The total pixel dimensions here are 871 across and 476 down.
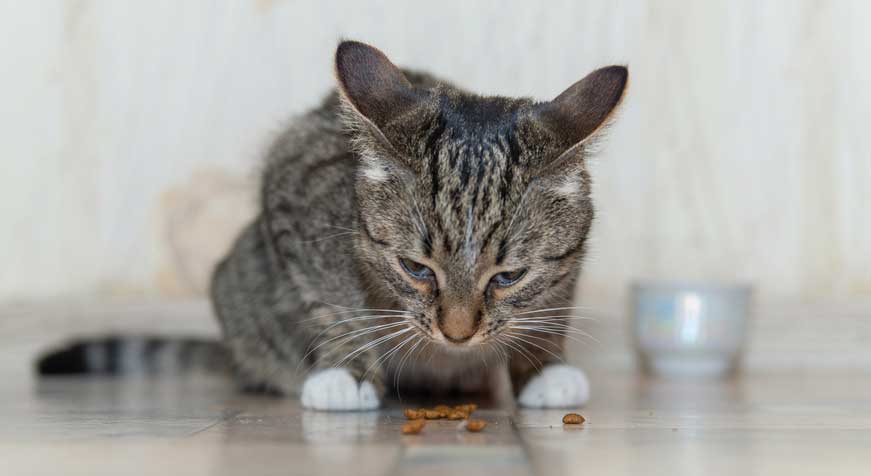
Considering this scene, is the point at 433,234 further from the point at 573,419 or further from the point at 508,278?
the point at 573,419

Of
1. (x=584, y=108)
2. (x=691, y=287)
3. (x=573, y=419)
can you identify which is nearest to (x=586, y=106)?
(x=584, y=108)

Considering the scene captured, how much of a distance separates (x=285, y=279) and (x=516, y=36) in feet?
3.73

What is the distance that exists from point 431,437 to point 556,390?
0.57 m

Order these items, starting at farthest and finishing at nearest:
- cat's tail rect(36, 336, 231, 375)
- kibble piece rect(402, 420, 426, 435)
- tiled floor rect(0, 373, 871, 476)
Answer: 1. cat's tail rect(36, 336, 231, 375)
2. kibble piece rect(402, 420, 426, 435)
3. tiled floor rect(0, 373, 871, 476)

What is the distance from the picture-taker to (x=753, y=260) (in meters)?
3.09

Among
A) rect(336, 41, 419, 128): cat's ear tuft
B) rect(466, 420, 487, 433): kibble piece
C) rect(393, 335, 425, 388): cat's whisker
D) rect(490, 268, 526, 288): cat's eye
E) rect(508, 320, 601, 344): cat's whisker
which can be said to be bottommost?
rect(466, 420, 487, 433): kibble piece

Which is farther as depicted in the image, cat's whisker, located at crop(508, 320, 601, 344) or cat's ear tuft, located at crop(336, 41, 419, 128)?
cat's whisker, located at crop(508, 320, 601, 344)

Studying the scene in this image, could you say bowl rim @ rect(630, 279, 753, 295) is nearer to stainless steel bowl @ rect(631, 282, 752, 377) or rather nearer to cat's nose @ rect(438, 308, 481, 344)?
stainless steel bowl @ rect(631, 282, 752, 377)

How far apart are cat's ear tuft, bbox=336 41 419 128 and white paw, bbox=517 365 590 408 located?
693mm

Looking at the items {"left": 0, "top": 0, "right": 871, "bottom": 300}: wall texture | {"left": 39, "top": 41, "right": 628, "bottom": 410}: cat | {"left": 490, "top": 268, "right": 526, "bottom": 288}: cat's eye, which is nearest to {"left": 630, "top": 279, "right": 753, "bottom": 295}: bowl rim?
{"left": 0, "top": 0, "right": 871, "bottom": 300}: wall texture

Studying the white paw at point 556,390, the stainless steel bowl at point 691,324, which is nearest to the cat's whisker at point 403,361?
the white paw at point 556,390

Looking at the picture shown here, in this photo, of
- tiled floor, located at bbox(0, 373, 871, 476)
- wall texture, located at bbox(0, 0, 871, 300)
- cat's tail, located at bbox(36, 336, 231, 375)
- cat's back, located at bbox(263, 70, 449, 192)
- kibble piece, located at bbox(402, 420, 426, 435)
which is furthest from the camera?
wall texture, located at bbox(0, 0, 871, 300)

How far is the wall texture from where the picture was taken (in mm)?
3018

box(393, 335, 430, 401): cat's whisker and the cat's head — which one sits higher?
the cat's head
